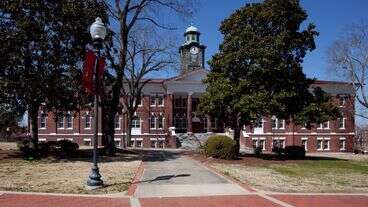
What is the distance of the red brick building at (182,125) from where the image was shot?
70438mm

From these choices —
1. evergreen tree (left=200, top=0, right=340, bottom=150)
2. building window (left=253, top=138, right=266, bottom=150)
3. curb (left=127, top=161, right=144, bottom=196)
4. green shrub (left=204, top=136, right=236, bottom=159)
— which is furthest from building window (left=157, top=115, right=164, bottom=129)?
curb (left=127, top=161, right=144, bottom=196)

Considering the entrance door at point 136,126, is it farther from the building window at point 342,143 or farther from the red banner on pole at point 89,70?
the red banner on pole at point 89,70

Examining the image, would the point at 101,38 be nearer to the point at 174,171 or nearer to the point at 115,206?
the point at 115,206

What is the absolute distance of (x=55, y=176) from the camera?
1952 cm

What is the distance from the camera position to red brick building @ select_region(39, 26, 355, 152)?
7044cm

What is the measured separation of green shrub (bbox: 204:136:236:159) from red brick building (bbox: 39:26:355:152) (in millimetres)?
35008

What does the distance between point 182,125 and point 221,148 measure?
42.3m

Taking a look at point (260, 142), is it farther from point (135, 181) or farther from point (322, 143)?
point (135, 181)

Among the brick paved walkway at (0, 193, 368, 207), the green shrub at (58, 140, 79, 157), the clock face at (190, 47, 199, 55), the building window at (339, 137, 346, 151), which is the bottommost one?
the building window at (339, 137, 346, 151)

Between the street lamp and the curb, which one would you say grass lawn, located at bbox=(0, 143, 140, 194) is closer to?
the curb

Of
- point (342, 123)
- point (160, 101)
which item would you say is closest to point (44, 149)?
point (160, 101)

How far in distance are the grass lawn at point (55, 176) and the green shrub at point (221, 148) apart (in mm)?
7816

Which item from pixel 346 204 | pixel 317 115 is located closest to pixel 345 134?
pixel 317 115

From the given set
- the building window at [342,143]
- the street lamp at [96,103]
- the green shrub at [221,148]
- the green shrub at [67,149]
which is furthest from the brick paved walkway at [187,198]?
A: the building window at [342,143]
